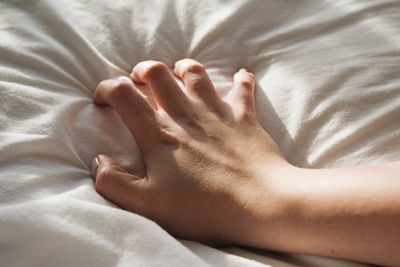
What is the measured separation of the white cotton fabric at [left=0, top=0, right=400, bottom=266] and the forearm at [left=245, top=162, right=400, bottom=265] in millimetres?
30

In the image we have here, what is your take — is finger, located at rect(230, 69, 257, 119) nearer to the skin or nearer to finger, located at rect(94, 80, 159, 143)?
the skin

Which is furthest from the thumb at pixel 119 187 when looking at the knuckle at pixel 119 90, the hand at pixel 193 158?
the knuckle at pixel 119 90

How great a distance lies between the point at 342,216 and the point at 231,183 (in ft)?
0.50

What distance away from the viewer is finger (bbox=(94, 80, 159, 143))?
0.68 m

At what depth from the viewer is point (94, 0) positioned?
837 mm

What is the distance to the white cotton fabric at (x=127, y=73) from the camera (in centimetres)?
54

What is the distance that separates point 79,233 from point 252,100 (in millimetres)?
352

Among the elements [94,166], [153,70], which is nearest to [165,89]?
[153,70]

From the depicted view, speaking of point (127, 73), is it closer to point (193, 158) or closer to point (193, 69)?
point (193, 69)

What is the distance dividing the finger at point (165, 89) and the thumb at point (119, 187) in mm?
132

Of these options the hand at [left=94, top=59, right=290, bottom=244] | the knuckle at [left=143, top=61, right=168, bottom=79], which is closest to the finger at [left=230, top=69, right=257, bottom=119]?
the hand at [left=94, top=59, right=290, bottom=244]

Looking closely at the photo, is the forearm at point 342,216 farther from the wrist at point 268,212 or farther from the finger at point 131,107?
the finger at point 131,107

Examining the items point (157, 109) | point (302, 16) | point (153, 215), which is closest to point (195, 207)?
point (153, 215)

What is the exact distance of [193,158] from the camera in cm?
65
